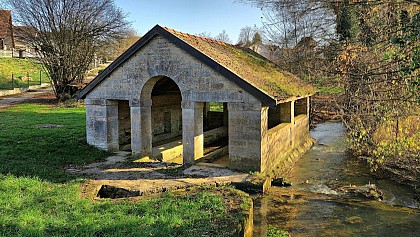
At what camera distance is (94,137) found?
13148 millimetres

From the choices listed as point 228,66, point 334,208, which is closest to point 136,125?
point 228,66

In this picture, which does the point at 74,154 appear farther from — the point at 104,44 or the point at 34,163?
the point at 104,44

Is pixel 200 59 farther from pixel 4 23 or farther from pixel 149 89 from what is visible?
pixel 4 23

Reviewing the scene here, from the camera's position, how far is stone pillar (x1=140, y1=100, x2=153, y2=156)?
12188 millimetres

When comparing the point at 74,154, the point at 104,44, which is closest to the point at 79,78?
the point at 104,44

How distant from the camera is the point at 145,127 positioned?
1242 centimetres

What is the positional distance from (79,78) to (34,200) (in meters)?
23.7

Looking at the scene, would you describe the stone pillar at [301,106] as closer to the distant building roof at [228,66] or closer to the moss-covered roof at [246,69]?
the moss-covered roof at [246,69]

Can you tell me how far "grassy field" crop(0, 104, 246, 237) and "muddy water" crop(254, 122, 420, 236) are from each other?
54.3 inches

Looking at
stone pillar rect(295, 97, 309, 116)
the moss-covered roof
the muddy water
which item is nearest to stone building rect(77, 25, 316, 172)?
the moss-covered roof

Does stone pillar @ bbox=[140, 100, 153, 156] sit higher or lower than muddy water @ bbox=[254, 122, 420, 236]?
higher

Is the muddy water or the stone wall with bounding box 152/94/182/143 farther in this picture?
the stone wall with bounding box 152/94/182/143

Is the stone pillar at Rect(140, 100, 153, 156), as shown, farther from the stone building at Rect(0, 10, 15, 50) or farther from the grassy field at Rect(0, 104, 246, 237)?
the stone building at Rect(0, 10, 15, 50)

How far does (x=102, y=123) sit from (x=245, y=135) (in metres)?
5.58
